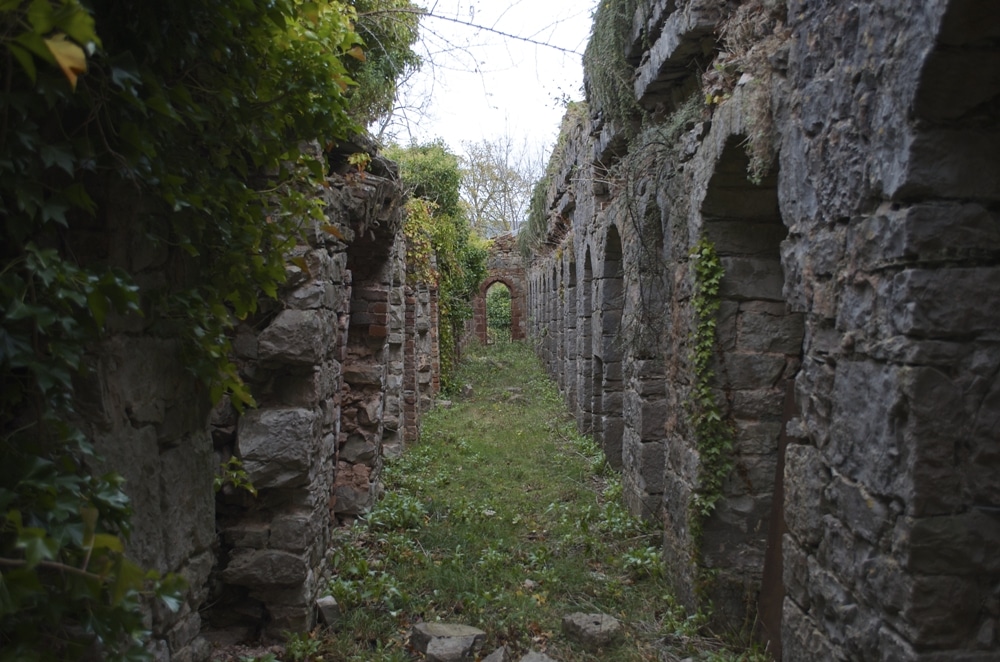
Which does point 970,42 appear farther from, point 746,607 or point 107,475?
point 746,607

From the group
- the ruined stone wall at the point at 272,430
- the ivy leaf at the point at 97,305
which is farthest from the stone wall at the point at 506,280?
the ivy leaf at the point at 97,305

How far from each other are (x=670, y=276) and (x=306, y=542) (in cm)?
285

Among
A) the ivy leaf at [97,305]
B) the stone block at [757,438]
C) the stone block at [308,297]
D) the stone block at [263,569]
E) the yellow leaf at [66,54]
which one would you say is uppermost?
the yellow leaf at [66,54]

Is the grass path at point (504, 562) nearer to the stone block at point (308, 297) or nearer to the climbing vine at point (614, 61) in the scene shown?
the stone block at point (308, 297)

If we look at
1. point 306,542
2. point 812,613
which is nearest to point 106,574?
point 812,613

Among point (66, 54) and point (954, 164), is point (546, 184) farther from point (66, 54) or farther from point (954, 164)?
point (66, 54)

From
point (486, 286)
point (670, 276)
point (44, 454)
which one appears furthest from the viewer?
point (486, 286)

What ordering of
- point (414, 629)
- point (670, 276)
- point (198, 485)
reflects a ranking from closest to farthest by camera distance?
1. point (198, 485)
2. point (414, 629)
3. point (670, 276)

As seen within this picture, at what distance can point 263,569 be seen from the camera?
408cm

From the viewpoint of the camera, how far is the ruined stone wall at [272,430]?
2.16 metres

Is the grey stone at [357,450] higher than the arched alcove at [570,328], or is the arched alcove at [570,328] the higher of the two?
the arched alcove at [570,328]

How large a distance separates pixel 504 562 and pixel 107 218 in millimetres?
4070

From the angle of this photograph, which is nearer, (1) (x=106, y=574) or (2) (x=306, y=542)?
(1) (x=106, y=574)

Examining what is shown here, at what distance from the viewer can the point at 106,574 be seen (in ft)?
4.83
